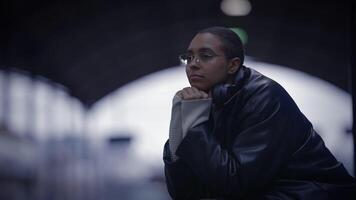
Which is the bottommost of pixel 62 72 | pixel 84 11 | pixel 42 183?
pixel 42 183

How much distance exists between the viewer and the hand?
258 centimetres

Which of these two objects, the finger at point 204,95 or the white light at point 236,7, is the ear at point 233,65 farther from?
the white light at point 236,7

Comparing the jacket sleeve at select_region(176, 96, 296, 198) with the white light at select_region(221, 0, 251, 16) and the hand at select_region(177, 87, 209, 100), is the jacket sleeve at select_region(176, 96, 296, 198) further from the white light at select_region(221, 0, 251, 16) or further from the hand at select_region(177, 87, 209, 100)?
the white light at select_region(221, 0, 251, 16)

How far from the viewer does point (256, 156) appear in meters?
2.45

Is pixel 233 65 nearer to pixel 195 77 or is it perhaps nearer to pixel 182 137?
pixel 195 77

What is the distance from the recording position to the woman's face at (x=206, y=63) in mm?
2633

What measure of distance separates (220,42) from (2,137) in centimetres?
1846

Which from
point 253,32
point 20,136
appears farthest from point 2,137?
point 253,32

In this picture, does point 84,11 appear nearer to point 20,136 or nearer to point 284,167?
point 20,136

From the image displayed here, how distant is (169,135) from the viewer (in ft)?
8.57

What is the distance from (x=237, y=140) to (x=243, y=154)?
7cm

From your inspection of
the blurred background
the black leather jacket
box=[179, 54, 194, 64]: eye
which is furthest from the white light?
the black leather jacket

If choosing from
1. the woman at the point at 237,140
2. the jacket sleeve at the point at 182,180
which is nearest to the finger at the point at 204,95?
the woman at the point at 237,140

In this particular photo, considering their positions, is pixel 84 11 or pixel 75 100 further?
pixel 75 100
